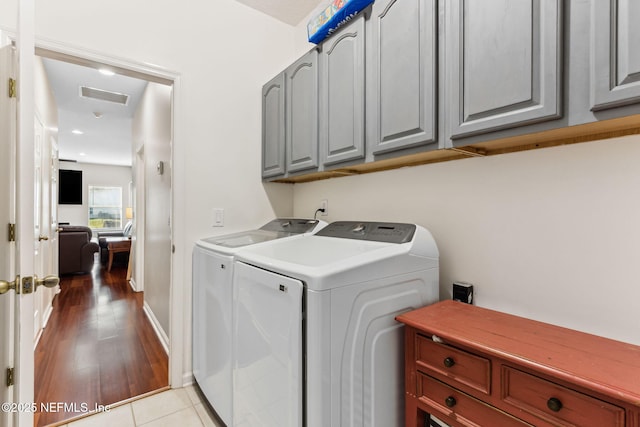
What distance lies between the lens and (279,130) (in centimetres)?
220

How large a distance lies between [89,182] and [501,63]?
11.0m

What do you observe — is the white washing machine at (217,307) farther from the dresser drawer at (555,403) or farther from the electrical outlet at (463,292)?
the dresser drawer at (555,403)

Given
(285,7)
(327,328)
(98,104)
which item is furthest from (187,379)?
(98,104)

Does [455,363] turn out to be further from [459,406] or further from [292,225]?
[292,225]

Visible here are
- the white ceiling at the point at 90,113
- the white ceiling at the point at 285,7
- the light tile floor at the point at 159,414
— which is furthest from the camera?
the white ceiling at the point at 90,113

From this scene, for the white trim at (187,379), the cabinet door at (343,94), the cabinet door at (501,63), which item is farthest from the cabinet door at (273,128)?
the white trim at (187,379)

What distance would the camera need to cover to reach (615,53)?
0.81 metres

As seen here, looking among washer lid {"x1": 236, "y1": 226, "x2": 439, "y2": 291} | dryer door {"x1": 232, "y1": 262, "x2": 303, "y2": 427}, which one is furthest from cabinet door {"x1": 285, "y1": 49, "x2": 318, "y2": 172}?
dryer door {"x1": 232, "y1": 262, "x2": 303, "y2": 427}

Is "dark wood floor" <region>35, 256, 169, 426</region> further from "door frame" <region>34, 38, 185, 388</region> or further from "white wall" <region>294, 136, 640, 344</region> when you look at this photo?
"white wall" <region>294, 136, 640, 344</region>

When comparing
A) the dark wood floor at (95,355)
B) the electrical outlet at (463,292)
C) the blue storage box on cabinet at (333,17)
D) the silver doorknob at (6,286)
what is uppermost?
the blue storage box on cabinet at (333,17)

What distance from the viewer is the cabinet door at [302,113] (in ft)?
6.16

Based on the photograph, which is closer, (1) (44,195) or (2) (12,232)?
(2) (12,232)

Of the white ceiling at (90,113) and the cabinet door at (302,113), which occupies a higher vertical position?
the white ceiling at (90,113)

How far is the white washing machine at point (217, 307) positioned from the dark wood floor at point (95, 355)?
0.52 metres
